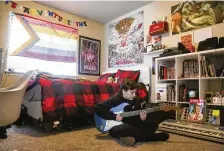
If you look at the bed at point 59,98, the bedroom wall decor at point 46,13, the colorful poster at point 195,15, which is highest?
the bedroom wall decor at point 46,13

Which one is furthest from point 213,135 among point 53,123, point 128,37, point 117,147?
point 128,37

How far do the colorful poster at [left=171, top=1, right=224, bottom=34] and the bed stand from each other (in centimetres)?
180

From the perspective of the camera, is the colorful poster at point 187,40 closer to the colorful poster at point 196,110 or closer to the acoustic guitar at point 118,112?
the colorful poster at point 196,110

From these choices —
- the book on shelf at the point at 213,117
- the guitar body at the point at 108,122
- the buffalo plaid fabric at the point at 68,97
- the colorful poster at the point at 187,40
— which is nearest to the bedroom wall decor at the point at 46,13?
the buffalo plaid fabric at the point at 68,97

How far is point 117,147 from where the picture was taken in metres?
1.57

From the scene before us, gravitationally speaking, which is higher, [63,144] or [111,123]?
[111,123]

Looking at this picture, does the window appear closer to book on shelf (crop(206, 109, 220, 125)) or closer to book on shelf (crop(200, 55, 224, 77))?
book on shelf (crop(200, 55, 224, 77))

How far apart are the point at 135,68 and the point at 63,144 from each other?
2.55m

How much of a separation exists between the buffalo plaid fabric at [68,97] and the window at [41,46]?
5.19 ft

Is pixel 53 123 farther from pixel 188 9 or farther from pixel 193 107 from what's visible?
pixel 188 9

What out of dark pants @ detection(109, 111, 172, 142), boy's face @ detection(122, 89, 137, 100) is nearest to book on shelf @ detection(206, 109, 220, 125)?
dark pants @ detection(109, 111, 172, 142)

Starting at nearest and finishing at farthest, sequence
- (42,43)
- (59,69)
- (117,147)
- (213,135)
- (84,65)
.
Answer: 1. (117,147)
2. (213,135)
3. (42,43)
4. (59,69)
5. (84,65)

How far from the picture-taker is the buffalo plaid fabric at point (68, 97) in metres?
2.04

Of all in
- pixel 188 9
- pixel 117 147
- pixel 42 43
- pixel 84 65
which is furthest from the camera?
pixel 84 65
